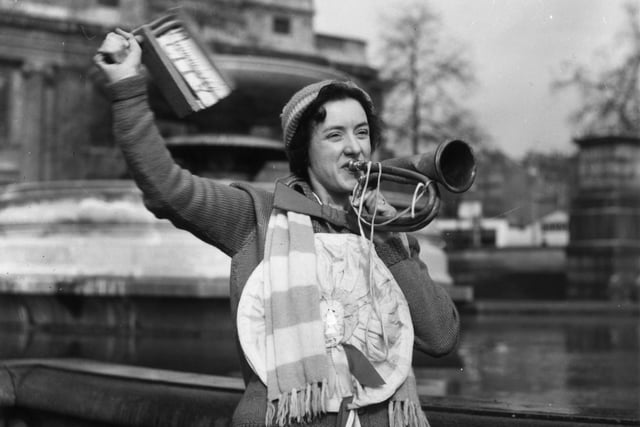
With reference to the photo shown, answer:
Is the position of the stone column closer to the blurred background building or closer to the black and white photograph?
the black and white photograph

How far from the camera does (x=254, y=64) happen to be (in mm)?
7074

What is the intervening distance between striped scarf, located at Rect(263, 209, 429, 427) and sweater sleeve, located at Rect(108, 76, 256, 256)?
12 cm

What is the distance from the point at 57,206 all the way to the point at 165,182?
17.1 ft

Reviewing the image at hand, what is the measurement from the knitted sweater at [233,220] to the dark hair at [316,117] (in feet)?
0.21

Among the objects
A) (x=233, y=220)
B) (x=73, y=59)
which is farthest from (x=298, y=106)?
(x=73, y=59)

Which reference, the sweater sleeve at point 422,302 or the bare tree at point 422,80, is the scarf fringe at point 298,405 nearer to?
the sweater sleeve at point 422,302

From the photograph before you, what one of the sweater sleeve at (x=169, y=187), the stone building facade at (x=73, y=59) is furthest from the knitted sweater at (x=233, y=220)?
the stone building facade at (x=73, y=59)

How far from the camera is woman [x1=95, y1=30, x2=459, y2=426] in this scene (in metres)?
1.72

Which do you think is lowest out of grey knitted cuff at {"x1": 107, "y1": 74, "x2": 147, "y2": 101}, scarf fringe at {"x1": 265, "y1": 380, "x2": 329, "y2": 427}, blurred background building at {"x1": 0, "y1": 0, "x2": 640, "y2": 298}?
scarf fringe at {"x1": 265, "y1": 380, "x2": 329, "y2": 427}

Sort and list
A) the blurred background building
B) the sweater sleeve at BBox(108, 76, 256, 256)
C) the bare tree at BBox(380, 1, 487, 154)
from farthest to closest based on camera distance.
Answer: the bare tree at BBox(380, 1, 487, 154), the blurred background building, the sweater sleeve at BBox(108, 76, 256, 256)

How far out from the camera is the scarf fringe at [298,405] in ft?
5.58

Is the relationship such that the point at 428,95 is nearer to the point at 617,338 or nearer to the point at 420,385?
the point at 617,338

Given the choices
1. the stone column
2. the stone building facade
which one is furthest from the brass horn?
the stone building facade

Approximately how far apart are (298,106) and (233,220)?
29 cm
